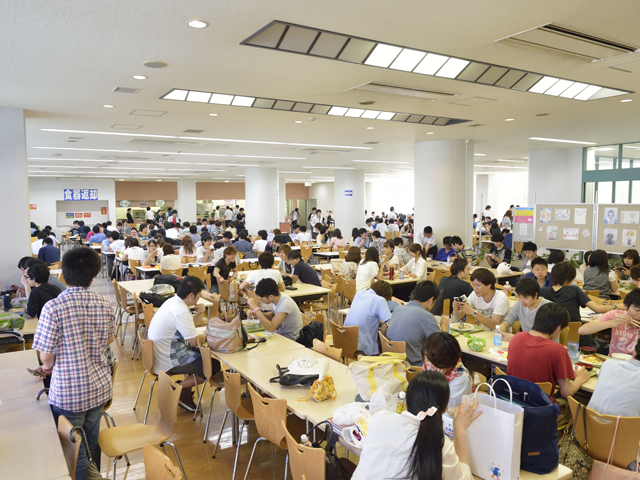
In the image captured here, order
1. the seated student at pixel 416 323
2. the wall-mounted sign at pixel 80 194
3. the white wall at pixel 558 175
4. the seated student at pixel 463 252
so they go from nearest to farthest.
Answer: the seated student at pixel 416 323
the seated student at pixel 463 252
the white wall at pixel 558 175
the wall-mounted sign at pixel 80 194

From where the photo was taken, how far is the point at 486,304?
4133mm

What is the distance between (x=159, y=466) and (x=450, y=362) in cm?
138

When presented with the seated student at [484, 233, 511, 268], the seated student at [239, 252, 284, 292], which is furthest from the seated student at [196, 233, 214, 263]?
the seated student at [484, 233, 511, 268]

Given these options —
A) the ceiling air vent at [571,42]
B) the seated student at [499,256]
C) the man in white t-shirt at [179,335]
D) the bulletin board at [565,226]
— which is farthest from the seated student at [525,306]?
the bulletin board at [565,226]

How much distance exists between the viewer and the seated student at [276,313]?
156 inches

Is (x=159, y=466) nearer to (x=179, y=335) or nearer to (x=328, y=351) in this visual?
(x=328, y=351)

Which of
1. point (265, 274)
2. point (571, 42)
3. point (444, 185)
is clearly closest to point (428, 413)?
point (571, 42)

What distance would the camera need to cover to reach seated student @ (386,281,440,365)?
11.1ft

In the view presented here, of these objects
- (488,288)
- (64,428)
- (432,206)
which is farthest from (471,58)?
(432,206)

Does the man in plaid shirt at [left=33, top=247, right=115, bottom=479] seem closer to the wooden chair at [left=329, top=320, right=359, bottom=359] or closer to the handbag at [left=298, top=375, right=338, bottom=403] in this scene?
the handbag at [left=298, top=375, right=338, bottom=403]

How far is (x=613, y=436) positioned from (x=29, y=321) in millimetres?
4670

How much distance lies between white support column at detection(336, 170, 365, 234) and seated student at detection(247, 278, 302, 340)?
39.3 ft

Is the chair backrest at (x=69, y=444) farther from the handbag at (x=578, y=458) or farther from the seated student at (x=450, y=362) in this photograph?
the handbag at (x=578, y=458)

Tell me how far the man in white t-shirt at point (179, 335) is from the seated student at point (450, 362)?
77.9 inches
